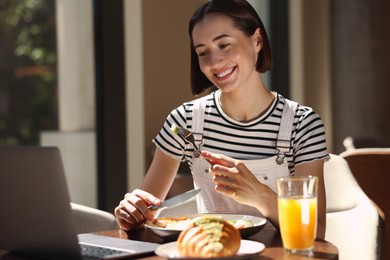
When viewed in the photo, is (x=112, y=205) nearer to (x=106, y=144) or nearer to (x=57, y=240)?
(x=106, y=144)

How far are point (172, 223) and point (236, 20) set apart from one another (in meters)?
0.64

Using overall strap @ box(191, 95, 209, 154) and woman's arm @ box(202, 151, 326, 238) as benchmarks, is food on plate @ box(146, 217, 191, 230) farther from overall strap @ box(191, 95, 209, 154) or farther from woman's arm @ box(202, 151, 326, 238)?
overall strap @ box(191, 95, 209, 154)

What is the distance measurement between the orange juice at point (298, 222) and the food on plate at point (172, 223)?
0.26 m

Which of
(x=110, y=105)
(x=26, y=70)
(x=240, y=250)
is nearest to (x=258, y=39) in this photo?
(x=240, y=250)

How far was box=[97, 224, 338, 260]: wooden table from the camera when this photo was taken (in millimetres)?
1445

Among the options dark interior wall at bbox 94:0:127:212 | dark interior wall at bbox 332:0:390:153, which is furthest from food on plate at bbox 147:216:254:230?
dark interior wall at bbox 332:0:390:153

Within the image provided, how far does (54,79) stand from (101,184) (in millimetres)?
492

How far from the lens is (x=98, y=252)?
1522mm

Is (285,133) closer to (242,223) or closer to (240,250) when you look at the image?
(242,223)

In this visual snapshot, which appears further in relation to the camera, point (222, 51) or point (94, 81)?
point (94, 81)

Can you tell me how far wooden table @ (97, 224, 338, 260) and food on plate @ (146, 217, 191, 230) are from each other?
3 centimetres

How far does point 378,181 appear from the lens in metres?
2.57

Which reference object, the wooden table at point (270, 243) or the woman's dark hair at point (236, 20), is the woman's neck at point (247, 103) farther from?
the wooden table at point (270, 243)

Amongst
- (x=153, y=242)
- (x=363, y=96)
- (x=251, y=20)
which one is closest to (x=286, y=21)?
(x=363, y=96)
